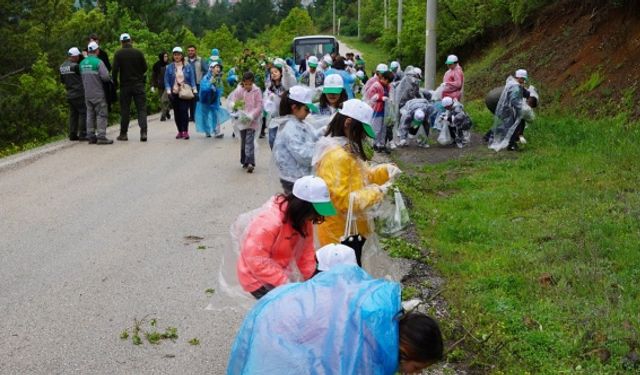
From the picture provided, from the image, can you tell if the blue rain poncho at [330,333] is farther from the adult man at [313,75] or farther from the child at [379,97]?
the adult man at [313,75]

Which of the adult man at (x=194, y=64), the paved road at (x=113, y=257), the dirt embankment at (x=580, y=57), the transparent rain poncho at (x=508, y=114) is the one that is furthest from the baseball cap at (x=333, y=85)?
the adult man at (x=194, y=64)

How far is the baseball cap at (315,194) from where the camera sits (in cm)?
424

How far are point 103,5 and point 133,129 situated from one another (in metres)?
21.0

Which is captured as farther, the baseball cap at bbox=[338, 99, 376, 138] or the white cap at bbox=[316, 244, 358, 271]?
the baseball cap at bbox=[338, 99, 376, 138]

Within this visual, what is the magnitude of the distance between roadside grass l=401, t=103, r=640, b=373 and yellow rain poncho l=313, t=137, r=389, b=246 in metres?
1.02

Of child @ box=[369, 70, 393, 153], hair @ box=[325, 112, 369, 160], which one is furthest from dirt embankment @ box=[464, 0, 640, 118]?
hair @ box=[325, 112, 369, 160]

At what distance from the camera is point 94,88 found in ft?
46.2

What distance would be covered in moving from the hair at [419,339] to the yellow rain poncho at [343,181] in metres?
2.37

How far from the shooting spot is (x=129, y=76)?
1481cm

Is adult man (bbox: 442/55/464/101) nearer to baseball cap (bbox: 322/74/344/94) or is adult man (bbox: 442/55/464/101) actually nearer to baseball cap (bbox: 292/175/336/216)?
baseball cap (bbox: 322/74/344/94)

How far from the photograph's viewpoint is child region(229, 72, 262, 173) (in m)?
11.7

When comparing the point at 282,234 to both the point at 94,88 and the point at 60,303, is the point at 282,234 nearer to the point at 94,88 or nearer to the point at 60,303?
the point at 60,303

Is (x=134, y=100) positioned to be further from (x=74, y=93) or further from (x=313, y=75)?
(x=313, y=75)

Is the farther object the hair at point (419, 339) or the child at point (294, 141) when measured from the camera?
the child at point (294, 141)
